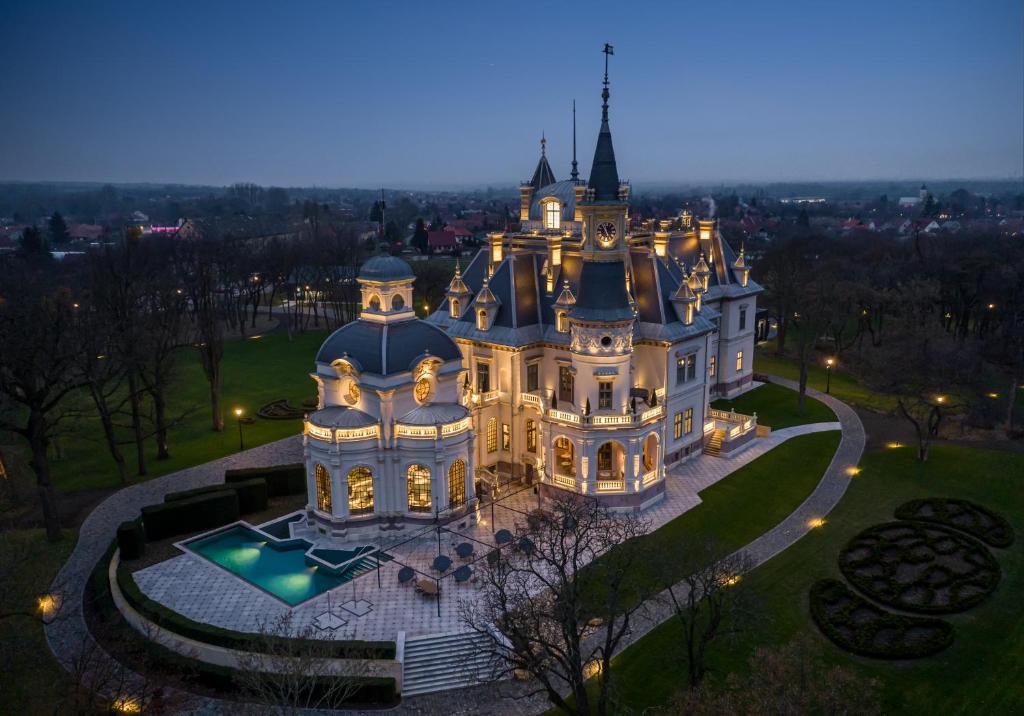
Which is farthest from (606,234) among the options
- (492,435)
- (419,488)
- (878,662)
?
(878,662)

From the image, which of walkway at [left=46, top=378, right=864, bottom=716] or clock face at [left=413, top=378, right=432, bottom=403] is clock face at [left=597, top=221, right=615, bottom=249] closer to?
clock face at [left=413, top=378, right=432, bottom=403]

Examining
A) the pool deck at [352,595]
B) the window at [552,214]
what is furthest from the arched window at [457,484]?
the window at [552,214]

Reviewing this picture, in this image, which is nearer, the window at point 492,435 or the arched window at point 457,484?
the arched window at point 457,484

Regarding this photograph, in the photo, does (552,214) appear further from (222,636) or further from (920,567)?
(222,636)

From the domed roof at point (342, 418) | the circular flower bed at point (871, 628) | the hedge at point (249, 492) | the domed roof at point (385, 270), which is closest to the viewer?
the circular flower bed at point (871, 628)

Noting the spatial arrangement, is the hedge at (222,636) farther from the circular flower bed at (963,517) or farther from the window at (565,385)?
the circular flower bed at (963,517)

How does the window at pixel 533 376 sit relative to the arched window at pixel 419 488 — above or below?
above

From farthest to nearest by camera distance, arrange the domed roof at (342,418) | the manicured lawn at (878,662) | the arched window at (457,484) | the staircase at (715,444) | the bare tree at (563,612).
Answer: the staircase at (715,444), the arched window at (457,484), the domed roof at (342,418), the manicured lawn at (878,662), the bare tree at (563,612)
